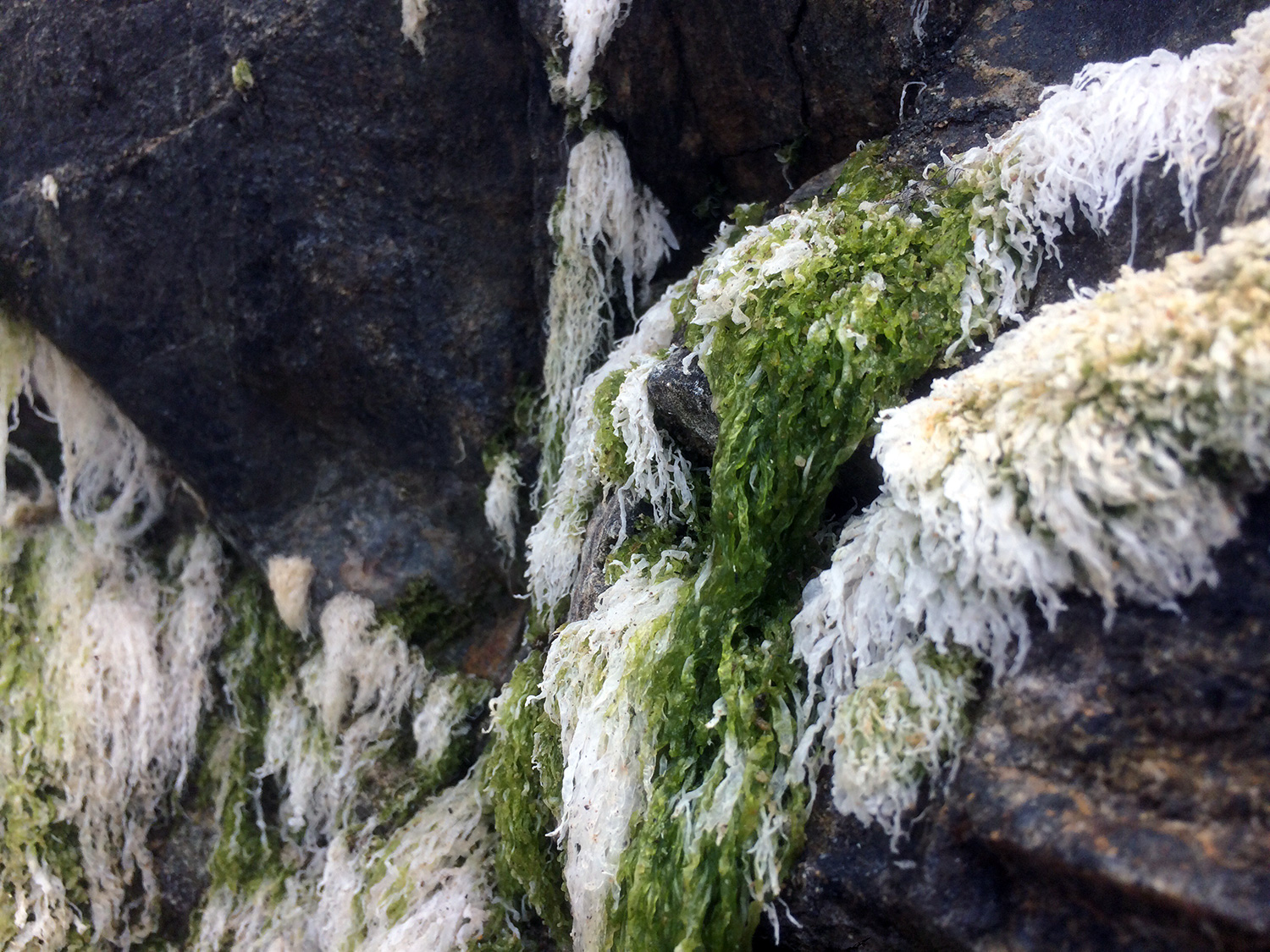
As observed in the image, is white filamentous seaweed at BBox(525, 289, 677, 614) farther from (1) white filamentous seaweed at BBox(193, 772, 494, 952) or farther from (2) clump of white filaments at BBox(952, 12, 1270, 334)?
(2) clump of white filaments at BBox(952, 12, 1270, 334)

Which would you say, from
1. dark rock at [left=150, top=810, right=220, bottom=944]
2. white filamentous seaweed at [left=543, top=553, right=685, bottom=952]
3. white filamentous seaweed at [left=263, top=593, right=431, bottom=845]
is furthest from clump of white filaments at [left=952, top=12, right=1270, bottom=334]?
dark rock at [left=150, top=810, right=220, bottom=944]

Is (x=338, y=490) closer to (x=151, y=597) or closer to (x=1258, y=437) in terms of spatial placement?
(x=151, y=597)

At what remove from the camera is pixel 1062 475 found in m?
1.69

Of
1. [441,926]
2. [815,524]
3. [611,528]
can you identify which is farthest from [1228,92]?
[441,926]

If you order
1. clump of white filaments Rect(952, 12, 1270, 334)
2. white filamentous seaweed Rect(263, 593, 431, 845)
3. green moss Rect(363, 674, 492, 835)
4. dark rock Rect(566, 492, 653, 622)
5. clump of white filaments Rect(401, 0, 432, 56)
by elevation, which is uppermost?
clump of white filaments Rect(401, 0, 432, 56)

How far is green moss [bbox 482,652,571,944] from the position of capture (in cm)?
289

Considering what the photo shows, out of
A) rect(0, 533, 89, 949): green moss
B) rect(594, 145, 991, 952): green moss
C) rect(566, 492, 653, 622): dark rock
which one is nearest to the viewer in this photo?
rect(594, 145, 991, 952): green moss

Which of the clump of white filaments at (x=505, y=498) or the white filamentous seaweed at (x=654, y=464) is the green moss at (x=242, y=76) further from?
the white filamentous seaweed at (x=654, y=464)

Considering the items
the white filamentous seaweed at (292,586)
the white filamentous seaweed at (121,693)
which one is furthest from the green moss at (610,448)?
the white filamentous seaweed at (121,693)

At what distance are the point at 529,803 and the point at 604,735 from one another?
2.42ft

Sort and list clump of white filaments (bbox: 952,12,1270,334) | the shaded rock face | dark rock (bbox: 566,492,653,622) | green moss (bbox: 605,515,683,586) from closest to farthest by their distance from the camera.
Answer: clump of white filaments (bbox: 952,12,1270,334), green moss (bbox: 605,515,683,586), dark rock (bbox: 566,492,653,622), the shaded rock face

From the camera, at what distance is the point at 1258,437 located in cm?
148

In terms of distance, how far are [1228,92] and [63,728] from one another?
5.04m

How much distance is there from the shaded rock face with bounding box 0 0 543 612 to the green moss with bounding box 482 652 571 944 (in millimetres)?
1210
